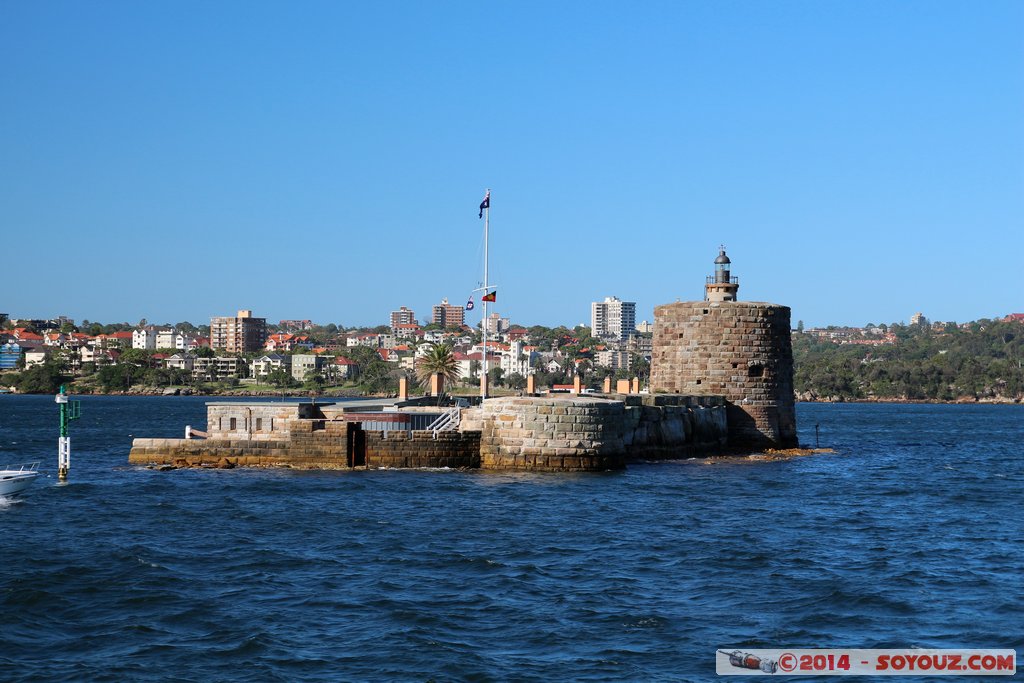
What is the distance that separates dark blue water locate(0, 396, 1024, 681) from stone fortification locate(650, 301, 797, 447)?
8726mm

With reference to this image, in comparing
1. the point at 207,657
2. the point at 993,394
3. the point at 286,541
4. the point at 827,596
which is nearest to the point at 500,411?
the point at 286,541

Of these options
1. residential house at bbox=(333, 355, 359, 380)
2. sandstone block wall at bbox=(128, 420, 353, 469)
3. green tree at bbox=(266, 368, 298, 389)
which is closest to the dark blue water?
sandstone block wall at bbox=(128, 420, 353, 469)

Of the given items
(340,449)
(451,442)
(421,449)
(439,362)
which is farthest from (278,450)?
(439,362)

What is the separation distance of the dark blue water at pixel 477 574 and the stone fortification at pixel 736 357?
8726mm

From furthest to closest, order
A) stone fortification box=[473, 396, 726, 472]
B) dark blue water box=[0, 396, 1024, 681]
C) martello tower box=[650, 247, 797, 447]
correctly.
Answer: martello tower box=[650, 247, 797, 447] < stone fortification box=[473, 396, 726, 472] < dark blue water box=[0, 396, 1024, 681]

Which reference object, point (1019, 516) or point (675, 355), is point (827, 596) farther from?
point (675, 355)

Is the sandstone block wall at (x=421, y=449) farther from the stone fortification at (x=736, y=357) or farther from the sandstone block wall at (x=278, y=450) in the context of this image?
the stone fortification at (x=736, y=357)

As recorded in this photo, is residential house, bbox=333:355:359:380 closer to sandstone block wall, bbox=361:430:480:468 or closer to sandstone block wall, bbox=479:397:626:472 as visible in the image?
sandstone block wall, bbox=361:430:480:468

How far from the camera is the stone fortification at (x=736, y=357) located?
42.1 metres

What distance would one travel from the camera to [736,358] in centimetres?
4247

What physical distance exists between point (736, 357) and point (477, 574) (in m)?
24.2

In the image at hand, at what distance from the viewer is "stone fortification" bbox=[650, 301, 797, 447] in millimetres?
42094

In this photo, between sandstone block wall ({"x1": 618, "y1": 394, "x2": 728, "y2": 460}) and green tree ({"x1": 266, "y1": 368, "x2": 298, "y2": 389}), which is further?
green tree ({"x1": 266, "y1": 368, "x2": 298, "y2": 389})

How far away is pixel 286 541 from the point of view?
2291 centimetres
